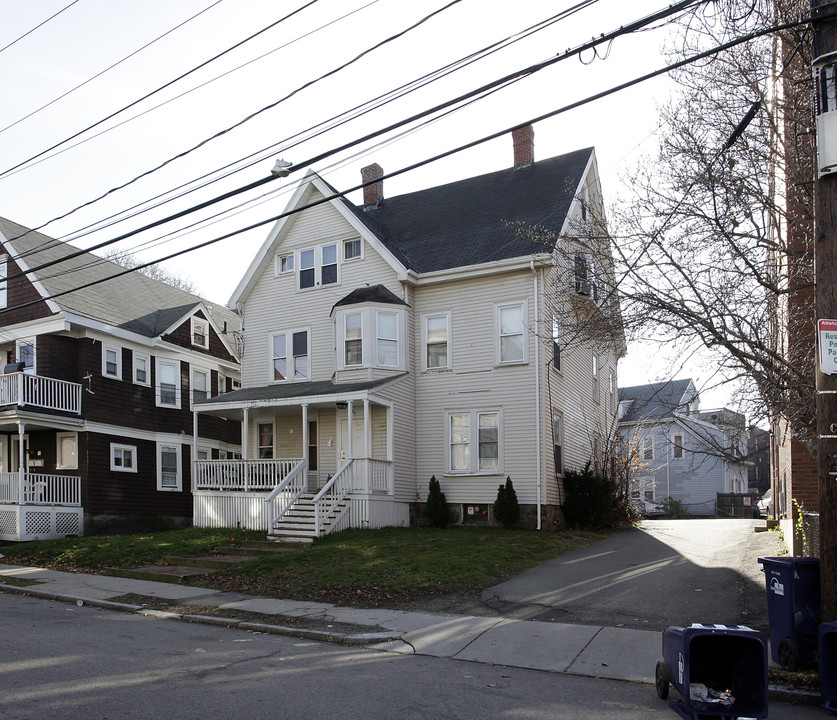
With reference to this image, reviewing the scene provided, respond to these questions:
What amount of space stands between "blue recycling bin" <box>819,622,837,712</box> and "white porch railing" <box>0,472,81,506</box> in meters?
21.1

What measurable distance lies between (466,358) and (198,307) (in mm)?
13054

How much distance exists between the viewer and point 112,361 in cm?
2559

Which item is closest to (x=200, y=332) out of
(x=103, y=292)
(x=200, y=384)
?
(x=200, y=384)

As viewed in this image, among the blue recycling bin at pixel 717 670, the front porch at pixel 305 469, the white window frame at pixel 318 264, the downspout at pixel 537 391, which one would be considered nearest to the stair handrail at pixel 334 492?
the front porch at pixel 305 469

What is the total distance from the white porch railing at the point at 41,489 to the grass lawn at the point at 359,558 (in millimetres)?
3829

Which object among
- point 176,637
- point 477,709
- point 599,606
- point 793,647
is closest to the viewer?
point 477,709

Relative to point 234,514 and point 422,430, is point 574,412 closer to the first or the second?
point 422,430

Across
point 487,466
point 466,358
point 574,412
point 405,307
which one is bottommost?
point 487,466

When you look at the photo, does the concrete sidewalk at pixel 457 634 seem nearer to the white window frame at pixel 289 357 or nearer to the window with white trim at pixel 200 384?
the white window frame at pixel 289 357

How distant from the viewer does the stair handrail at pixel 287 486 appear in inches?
739

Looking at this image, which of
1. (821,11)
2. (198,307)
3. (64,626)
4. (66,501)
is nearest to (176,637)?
(64,626)

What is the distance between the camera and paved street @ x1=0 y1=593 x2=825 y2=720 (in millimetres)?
6238

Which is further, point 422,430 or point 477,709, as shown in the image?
point 422,430

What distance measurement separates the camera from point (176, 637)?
9461 mm
